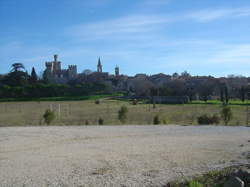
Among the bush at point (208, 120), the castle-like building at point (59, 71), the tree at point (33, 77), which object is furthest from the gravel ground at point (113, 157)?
the castle-like building at point (59, 71)

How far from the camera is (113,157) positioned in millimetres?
11656

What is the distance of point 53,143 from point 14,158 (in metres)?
3.64

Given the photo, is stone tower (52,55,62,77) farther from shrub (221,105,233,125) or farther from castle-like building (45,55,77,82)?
→ shrub (221,105,233,125)

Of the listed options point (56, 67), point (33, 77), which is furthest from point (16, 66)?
point (56, 67)

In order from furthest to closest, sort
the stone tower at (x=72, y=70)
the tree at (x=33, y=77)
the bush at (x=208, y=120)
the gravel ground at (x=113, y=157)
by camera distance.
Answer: the stone tower at (x=72, y=70), the tree at (x=33, y=77), the bush at (x=208, y=120), the gravel ground at (x=113, y=157)

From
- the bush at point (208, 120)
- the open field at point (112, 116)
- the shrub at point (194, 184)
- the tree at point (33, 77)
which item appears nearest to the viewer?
the shrub at point (194, 184)

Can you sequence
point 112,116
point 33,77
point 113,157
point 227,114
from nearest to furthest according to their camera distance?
point 113,157
point 227,114
point 112,116
point 33,77

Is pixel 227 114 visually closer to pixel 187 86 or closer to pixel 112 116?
pixel 112 116

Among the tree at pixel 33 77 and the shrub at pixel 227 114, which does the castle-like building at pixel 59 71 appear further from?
the shrub at pixel 227 114

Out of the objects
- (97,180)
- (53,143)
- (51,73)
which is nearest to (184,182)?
(97,180)

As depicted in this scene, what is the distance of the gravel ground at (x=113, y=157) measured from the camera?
8773mm

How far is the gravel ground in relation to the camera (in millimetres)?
8773

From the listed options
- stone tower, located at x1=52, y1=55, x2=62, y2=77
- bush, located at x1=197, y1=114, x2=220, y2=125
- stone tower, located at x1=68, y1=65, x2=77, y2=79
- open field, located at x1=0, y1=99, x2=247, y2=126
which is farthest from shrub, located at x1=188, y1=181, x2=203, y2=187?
stone tower, located at x1=68, y1=65, x2=77, y2=79

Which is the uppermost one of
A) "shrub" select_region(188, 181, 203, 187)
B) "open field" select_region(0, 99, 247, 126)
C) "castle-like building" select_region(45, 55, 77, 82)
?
"castle-like building" select_region(45, 55, 77, 82)
